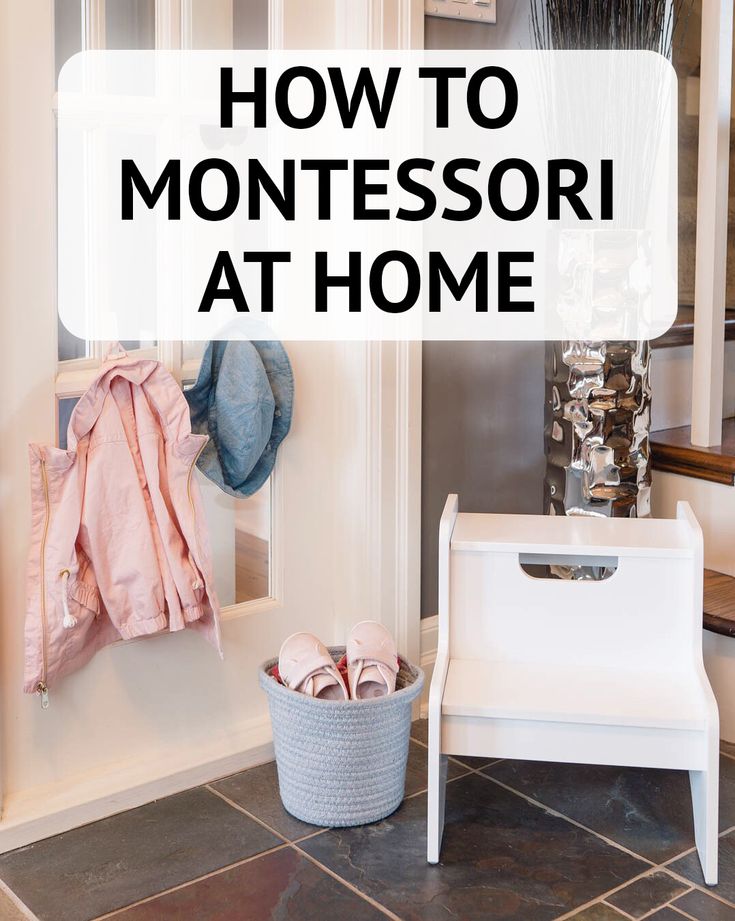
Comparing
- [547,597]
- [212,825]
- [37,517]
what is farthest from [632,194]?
[212,825]

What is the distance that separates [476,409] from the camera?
2225 mm

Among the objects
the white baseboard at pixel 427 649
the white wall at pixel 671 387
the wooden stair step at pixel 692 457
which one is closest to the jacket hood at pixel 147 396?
the white baseboard at pixel 427 649

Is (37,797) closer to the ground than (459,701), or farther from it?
closer to the ground

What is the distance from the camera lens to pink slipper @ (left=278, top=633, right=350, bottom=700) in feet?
5.79

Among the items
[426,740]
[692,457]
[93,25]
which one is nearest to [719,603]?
[692,457]

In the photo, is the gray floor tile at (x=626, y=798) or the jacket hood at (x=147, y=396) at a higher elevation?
the jacket hood at (x=147, y=396)

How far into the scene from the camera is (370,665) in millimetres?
1808

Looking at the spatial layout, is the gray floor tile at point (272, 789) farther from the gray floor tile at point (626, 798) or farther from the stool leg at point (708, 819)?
the stool leg at point (708, 819)

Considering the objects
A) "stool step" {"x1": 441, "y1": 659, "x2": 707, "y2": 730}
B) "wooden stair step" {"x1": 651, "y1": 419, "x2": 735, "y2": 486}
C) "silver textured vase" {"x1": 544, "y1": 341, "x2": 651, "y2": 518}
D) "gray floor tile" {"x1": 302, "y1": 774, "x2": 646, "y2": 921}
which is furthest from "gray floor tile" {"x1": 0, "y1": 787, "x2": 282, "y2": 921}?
"wooden stair step" {"x1": 651, "y1": 419, "x2": 735, "y2": 486}

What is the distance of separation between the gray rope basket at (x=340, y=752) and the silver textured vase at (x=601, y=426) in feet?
1.71

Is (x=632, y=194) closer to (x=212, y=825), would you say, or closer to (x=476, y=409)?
(x=476, y=409)

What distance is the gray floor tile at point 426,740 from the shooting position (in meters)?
2.00

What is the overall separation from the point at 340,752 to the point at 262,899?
263mm

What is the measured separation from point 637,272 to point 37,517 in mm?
1131
